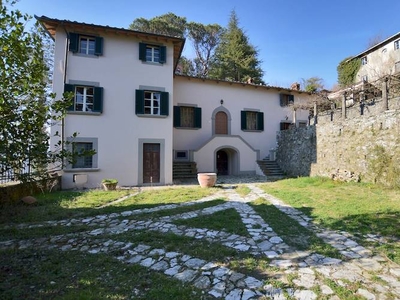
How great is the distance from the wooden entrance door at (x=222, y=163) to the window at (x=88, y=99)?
338 inches

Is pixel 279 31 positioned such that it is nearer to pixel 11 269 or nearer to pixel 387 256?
pixel 387 256

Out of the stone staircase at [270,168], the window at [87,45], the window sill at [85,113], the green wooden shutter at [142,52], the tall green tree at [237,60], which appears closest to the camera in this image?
the window sill at [85,113]

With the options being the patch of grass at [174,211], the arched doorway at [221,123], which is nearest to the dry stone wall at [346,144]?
the arched doorway at [221,123]

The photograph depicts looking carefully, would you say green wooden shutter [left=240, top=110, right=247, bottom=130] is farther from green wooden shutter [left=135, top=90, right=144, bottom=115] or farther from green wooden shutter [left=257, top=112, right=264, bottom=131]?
green wooden shutter [left=135, top=90, right=144, bottom=115]

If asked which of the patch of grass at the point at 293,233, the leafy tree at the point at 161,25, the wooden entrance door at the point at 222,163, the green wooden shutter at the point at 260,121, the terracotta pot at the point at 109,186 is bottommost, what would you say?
the patch of grass at the point at 293,233

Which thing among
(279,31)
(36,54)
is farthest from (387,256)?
(279,31)

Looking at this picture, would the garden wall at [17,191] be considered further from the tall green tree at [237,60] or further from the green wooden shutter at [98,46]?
the tall green tree at [237,60]

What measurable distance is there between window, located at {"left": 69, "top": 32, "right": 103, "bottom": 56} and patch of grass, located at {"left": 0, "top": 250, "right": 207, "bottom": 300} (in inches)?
394

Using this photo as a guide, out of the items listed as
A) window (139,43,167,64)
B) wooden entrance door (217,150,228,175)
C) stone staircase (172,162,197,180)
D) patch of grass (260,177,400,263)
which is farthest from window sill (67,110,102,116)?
patch of grass (260,177,400,263)

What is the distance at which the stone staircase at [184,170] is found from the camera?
1331 centimetres

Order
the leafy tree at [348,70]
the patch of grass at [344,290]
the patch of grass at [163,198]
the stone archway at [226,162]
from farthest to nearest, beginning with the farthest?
the leafy tree at [348,70] < the stone archway at [226,162] < the patch of grass at [163,198] < the patch of grass at [344,290]

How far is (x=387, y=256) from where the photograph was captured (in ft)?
11.0

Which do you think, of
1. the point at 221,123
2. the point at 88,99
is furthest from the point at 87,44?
the point at 221,123

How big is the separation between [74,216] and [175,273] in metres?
4.13
